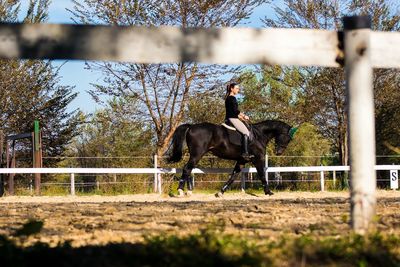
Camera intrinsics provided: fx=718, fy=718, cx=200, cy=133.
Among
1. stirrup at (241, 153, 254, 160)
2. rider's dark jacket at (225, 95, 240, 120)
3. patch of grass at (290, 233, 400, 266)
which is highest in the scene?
rider's dark jacket at (225, 95, 240, 120)

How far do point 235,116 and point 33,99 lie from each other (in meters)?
15.0

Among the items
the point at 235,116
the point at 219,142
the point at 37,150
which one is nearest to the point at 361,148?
the point at 235,116

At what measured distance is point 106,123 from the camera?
105ft

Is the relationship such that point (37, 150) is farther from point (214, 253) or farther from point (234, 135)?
point (214, 253)

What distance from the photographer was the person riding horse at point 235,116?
58.2 ft

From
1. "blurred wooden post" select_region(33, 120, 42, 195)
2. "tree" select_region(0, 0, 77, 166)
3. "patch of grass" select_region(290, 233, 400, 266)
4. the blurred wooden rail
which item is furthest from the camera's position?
"tree" select_region(0, 0, 77, 166)

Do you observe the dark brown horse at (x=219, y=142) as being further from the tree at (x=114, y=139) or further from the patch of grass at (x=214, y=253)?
the patch of grass at (x=214, y=253)

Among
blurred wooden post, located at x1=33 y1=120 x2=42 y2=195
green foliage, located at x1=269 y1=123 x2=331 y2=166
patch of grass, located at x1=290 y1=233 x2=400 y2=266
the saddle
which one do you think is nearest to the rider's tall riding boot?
the saddle

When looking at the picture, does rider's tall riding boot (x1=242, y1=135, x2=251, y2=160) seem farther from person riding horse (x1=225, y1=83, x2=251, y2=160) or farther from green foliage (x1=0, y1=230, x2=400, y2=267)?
green foliage (x1=0, y1=230, x2=400, y2=267)

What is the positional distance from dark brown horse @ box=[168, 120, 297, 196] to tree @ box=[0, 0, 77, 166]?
42.9 ft

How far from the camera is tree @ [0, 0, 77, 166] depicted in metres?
30.0

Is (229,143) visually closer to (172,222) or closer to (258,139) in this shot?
(258,139)

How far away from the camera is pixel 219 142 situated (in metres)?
19.2

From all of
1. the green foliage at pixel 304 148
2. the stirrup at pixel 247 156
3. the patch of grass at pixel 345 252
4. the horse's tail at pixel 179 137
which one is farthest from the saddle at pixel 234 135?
the patch of grass at pixel 345 252
